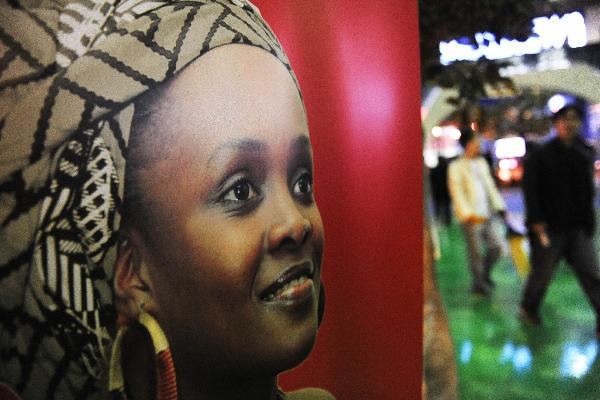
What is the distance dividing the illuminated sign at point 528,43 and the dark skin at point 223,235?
58.9 inches

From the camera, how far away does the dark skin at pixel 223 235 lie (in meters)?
1.22

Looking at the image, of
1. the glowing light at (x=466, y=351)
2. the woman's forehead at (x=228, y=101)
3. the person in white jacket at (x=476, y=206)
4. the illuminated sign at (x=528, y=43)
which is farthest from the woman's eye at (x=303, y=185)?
the person in white jacket at (x=476, y=206)

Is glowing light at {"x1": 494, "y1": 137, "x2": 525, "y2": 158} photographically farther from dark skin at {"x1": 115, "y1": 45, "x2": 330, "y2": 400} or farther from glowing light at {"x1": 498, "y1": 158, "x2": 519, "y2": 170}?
dark skin at {"x1": 115, "y1": 45, "x2": 330, "y2": 400}

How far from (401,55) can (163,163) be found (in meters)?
0.88

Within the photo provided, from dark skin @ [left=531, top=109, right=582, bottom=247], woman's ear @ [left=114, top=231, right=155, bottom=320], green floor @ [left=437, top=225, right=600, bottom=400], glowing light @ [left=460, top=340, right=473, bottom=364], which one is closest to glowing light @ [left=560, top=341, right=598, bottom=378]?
green floor @ [left=437, top=225, right=600, bottom=400]

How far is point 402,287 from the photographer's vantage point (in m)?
1.72

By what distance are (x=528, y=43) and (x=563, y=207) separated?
2282mm

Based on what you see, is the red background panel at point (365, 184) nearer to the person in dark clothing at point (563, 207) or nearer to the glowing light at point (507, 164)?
the person in dark clothing at point (563, 207)

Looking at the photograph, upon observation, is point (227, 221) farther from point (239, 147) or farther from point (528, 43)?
point (528, 43)

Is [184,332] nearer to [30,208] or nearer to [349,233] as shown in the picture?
[30,208]

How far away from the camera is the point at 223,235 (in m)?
1.24

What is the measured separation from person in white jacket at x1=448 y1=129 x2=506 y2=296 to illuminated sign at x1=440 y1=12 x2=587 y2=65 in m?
3.04

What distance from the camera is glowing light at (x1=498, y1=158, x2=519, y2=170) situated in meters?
15.5

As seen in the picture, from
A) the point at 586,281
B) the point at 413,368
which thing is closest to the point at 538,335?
the point at 586,281
